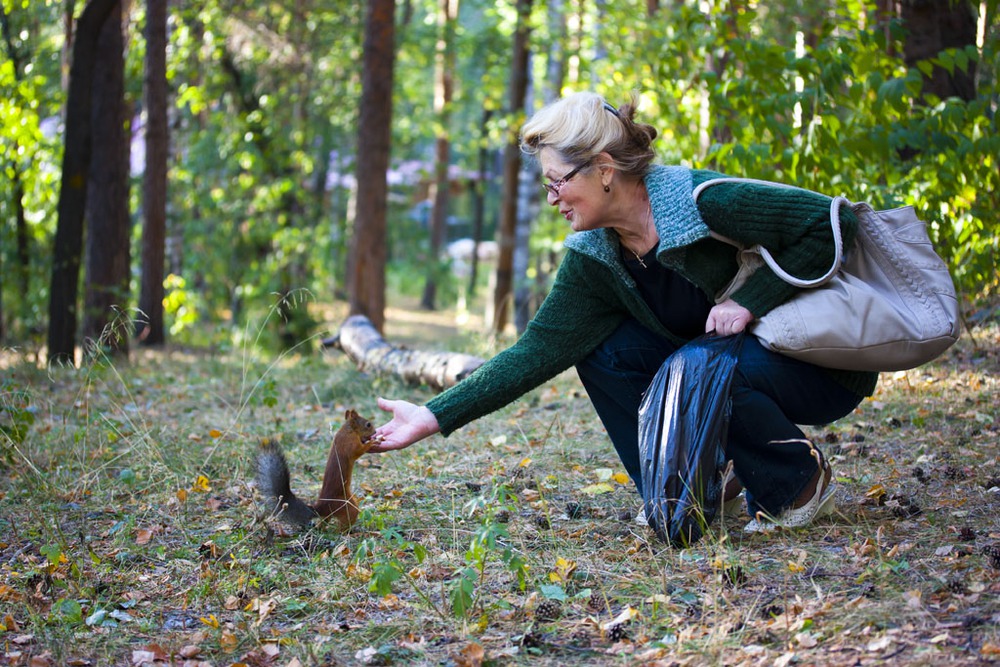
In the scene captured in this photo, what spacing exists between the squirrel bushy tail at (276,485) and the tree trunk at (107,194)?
19.1 feet

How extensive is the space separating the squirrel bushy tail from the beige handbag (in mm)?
1548

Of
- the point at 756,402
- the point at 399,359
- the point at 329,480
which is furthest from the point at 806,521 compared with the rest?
the point at 399,359

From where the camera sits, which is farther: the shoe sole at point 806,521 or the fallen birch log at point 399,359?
the fallen birch log at point 399,359

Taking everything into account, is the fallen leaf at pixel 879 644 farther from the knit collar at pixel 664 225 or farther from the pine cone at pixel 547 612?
the knit collar at pixel 664 225

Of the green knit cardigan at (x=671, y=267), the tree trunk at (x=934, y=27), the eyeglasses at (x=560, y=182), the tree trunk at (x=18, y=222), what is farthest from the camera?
the tree trunk at (x=18, y=222)

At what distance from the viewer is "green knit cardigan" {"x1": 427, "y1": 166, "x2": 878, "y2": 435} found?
116 inches

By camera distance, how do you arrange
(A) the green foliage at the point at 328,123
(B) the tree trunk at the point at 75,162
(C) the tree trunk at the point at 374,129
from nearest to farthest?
(A) the green foliage at the point at 328,123
(B) the tree trunk at the point at 75,162
(C) the tree trunk at the point at 374,129

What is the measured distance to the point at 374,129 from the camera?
9.29 metres

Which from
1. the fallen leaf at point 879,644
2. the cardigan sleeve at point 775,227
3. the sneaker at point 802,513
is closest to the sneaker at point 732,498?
the sneaker at point 802,513

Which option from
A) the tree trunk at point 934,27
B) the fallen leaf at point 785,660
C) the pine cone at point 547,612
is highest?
the tree trunk at point 934,27

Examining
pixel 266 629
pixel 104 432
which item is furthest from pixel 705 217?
pixel 104 432

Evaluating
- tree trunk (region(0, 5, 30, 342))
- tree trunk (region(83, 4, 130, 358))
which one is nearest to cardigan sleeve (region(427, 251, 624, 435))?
tree trunk (region(83, 4, 130, 358))

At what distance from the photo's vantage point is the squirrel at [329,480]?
3.15m

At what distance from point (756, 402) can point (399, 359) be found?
3.64 meters
